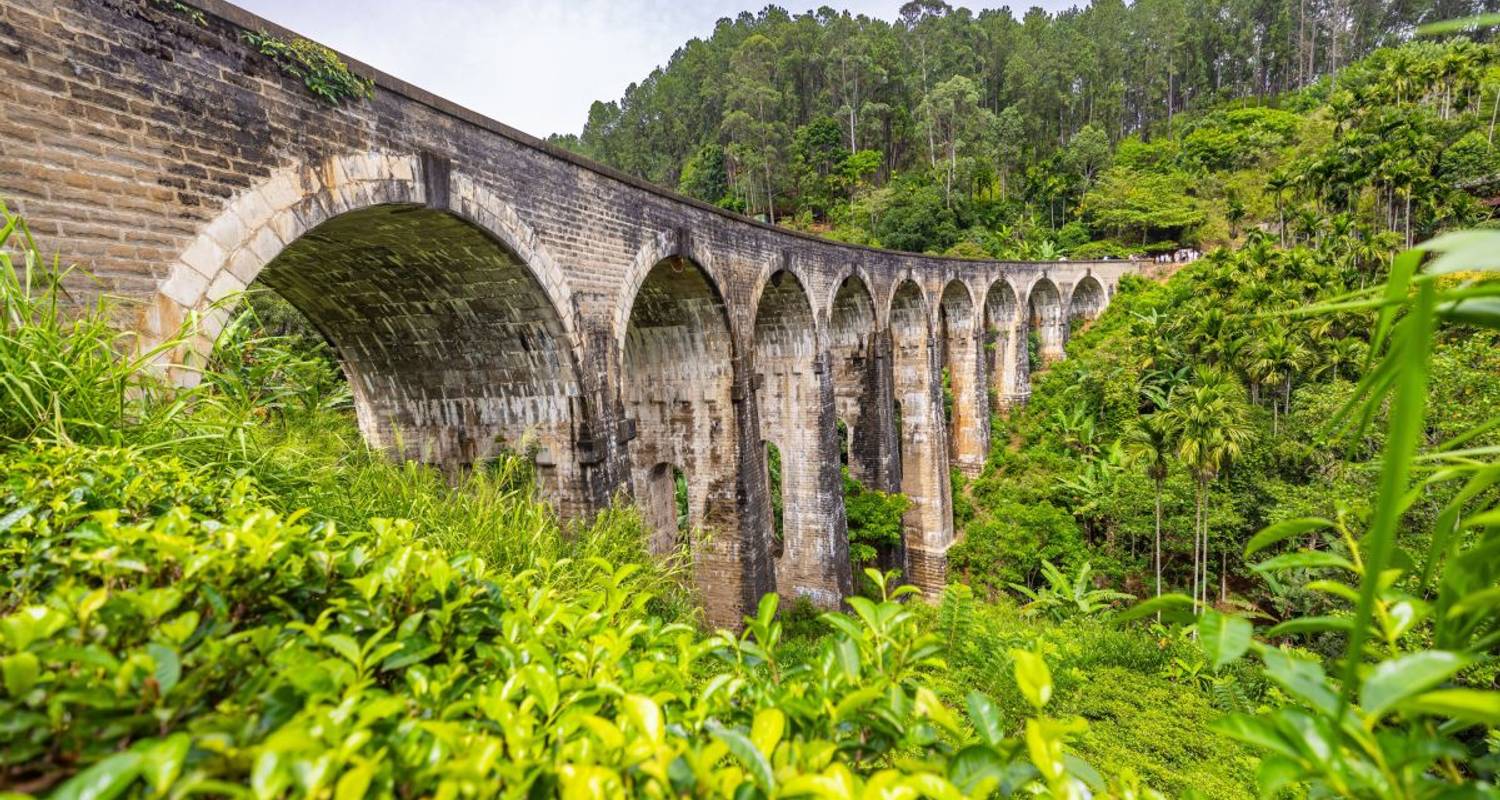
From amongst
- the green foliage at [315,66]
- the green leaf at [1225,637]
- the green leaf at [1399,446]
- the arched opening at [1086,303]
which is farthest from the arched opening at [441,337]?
the arched opening at [1086,303]

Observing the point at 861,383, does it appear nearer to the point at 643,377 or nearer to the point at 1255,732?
the point at 643,377

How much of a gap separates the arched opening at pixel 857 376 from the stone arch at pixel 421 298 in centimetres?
836

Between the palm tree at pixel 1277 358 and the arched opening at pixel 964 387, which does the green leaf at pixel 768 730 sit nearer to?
the palm tree at pixel 1277 358

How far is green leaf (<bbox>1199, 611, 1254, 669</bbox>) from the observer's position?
867 mm

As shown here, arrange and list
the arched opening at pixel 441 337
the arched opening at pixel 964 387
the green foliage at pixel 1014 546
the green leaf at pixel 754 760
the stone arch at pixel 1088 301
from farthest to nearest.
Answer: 1. the stone arch at pixel 1088 301
2. the arched opening at pixel 964 387
3. the green foliage at pixel 1014 546
4. the arched opening at pixel 441 337
5. the green leaf at pixel 754 760

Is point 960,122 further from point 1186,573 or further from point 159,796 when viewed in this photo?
point 159,796

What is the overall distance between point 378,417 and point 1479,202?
3261 centimetres

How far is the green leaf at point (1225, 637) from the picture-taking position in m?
0.87

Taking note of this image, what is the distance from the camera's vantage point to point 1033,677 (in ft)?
3.50

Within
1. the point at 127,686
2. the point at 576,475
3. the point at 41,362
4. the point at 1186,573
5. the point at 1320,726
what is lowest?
the point at 1186,573

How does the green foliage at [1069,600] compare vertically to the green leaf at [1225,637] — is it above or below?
below

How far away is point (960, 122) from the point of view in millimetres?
41688

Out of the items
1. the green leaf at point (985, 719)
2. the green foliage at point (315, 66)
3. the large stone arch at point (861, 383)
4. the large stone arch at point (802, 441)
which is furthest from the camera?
the large stone arch at point (861, 383)

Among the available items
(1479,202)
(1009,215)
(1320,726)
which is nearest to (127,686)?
(1320,726)
